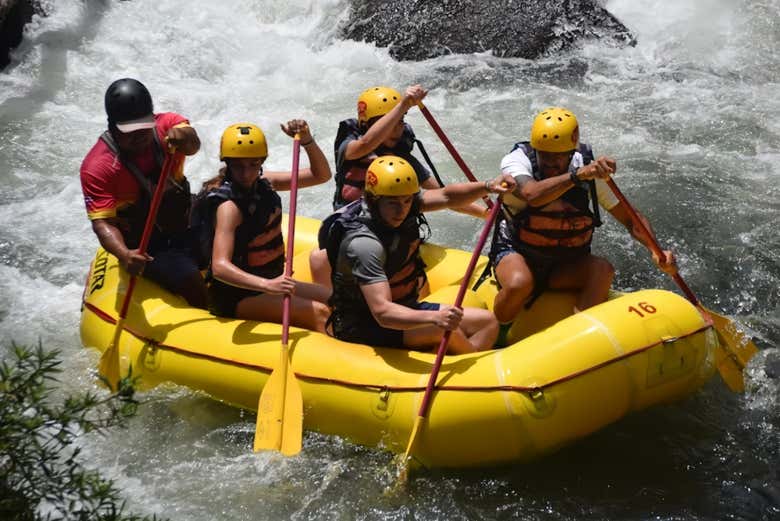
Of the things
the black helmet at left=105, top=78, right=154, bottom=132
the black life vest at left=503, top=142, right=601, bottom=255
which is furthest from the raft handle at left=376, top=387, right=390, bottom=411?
the black helmet at left=105, top=78, right=154, bottom=132

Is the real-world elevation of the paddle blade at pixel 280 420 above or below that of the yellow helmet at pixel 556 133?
below

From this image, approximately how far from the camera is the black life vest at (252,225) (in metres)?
4.68

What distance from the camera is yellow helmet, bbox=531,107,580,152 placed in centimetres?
448

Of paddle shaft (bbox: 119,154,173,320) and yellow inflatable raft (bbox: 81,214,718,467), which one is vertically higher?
paddle shaft (bbox: 119,154,173,320)

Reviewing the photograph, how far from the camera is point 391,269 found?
439 centimetres

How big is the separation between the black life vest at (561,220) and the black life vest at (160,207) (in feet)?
5.95

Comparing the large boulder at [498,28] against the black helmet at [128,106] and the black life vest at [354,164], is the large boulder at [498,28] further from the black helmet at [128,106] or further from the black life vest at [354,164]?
the black helmet at [128,106]

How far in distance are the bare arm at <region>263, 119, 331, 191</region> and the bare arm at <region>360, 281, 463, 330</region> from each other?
118 cm

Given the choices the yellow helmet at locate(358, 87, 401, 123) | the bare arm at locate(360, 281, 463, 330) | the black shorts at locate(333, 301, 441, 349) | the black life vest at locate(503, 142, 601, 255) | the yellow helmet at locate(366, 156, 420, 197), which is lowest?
the black shorts at locate(333, 301, 441, 349)

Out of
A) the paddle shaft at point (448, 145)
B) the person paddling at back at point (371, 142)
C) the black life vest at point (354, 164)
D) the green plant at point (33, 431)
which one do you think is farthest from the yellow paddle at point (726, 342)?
the green plant at point (33, 431)

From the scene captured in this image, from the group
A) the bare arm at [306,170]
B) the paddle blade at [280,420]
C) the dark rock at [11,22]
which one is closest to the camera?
the paddle blade at [280,420]

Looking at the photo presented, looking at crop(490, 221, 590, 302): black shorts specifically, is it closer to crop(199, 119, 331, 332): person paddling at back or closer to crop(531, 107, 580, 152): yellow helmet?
crop(531, 107, 580, 152): yellow helmet

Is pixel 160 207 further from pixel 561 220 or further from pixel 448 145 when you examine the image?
pixel 561 220

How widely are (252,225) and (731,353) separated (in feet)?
8.14
